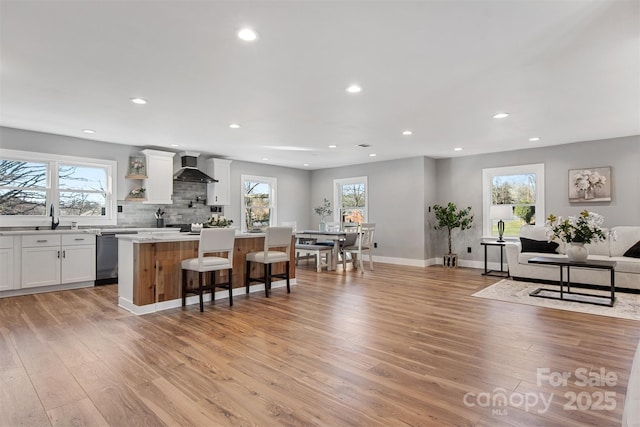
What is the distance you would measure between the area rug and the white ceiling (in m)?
2.37

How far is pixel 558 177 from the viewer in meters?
6.54

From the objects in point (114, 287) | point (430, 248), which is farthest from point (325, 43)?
point (430, 248)

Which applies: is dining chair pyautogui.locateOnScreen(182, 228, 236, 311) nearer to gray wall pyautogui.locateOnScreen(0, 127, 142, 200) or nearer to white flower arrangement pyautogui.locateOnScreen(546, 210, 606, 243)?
gray wall pyautogui.locateOnScreen(0, 127, 142, 200)

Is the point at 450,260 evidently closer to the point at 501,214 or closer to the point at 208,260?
the point at 501,214

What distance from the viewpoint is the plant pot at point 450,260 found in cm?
762

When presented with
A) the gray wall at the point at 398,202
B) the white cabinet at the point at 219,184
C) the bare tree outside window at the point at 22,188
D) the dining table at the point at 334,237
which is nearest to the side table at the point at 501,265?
the gray wall at the point at 398,202

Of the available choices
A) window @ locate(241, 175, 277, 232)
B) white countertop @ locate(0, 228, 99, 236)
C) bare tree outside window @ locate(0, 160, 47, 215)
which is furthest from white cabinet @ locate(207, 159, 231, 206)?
bare tree outside window @ locate(0, 160, 47, 215)

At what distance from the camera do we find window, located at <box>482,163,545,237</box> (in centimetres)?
674

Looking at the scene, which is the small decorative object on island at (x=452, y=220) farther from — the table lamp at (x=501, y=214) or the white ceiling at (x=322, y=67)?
the white ceiling at (x=322, y=67)

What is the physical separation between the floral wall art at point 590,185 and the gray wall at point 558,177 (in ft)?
0.27

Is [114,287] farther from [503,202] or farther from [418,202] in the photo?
[503,202]

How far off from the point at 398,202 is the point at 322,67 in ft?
17.9

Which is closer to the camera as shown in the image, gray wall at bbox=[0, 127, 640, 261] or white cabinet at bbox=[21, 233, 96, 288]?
white cabinet at bbox=[21, 233, 96, 288]

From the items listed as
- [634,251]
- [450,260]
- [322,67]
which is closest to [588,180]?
[634,251]
